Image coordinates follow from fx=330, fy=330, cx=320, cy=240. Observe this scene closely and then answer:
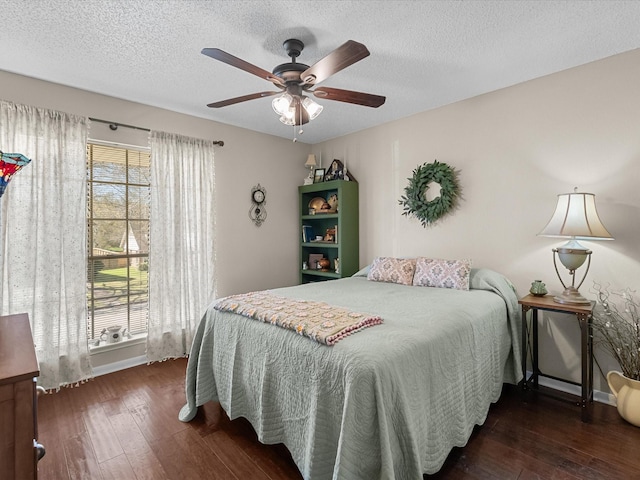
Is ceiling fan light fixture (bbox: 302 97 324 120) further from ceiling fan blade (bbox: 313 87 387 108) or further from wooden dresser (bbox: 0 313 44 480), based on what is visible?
wooden dresser (bbox: 0 313 44 480)

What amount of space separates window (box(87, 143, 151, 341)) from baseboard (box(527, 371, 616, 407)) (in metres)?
3.62

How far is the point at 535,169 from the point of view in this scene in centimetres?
273

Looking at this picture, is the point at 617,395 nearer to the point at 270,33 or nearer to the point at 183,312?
the point at 270,33

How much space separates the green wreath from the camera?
321 cm

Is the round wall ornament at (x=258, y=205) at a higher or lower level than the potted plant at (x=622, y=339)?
higher

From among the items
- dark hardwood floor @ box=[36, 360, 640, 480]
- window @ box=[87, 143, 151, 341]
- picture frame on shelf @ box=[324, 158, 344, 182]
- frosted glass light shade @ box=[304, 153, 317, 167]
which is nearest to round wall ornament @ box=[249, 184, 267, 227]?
frosted glass light shade @ box=[304, 153, 317, 167]

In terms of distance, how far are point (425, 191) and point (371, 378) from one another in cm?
248

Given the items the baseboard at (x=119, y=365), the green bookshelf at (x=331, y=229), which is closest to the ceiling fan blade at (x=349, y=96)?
the green bookshelf at (x=331, y=229)

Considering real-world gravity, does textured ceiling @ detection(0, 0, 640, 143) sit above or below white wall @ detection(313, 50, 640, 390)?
above

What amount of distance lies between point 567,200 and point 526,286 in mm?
822

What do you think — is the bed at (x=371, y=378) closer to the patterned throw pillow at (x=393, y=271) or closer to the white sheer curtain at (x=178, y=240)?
the patterned throw pillow at (x=393, y=271)

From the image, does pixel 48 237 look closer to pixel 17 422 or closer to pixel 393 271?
pixel 17 422

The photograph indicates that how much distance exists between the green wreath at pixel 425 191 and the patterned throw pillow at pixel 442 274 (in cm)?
54

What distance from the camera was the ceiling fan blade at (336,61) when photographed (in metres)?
1.55
